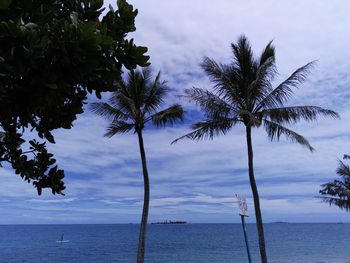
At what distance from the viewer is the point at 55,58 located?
10.1 ft

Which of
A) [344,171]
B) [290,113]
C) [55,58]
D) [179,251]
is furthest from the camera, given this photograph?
[179,251]

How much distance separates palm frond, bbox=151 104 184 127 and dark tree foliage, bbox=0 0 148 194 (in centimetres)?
1387

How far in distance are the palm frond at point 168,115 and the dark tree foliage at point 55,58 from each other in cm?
1387

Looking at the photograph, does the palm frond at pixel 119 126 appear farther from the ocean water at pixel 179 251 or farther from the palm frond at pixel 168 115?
the ocean water at pixel 179 251

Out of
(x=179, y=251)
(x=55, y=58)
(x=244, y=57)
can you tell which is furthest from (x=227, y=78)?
(x=179, y=251)

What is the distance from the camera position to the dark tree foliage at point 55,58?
9.17 ft

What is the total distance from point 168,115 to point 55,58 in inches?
593

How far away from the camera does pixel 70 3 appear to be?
365cm

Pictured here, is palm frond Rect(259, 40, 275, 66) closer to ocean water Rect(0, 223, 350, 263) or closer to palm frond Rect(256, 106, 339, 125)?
palm frond Rect(256, 106, 339, 125)

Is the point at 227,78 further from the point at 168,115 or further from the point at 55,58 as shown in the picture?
the point at 55,58

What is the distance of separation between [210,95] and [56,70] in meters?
12.7

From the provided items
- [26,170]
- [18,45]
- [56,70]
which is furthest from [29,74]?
[26,170]

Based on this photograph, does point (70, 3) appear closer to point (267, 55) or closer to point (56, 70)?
point (56, 70)

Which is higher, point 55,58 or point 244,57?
point 244,57
